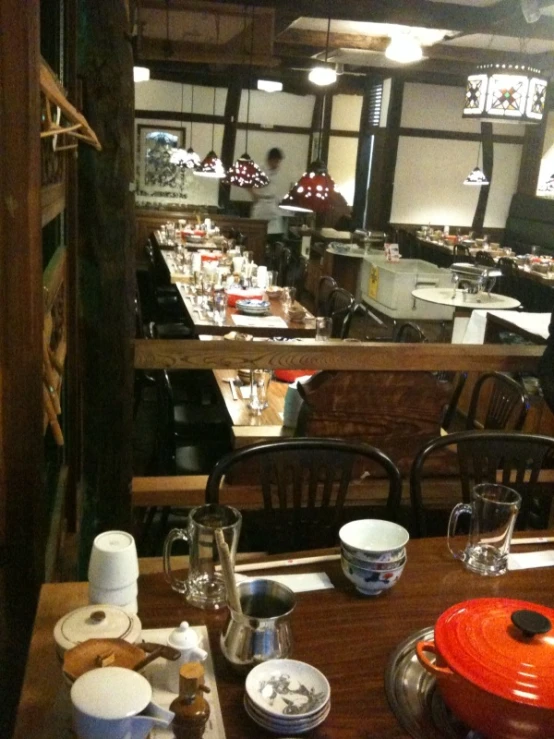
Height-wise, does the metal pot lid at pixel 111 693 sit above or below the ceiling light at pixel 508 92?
below

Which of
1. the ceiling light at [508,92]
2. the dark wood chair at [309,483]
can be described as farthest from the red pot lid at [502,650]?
the ceiling light at [508,92]

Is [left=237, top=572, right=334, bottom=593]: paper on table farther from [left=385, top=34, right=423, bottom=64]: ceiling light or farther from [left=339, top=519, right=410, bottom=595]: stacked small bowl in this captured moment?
[left=385, top=34, right=423, bottom=64]: ceiling light

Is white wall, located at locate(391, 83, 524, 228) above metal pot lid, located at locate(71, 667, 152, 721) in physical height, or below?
above

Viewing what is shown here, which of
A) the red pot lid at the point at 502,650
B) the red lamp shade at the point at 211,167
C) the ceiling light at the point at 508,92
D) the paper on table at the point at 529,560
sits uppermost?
the ceiling light at the point at 508,92

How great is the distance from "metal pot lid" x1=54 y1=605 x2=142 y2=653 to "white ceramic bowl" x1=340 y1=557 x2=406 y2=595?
1.57ft

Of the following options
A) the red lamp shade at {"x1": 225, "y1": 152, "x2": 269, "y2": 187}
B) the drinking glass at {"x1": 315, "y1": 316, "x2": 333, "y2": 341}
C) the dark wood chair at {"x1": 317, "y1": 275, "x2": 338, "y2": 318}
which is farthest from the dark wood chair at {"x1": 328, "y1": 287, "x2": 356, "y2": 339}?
the red lamp shade at {"x1": 225, "y1": 152, "x2": 269, "y2": 187}

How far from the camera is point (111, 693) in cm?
90

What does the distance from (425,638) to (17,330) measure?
3.24 ft

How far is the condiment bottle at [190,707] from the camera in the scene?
3.25 ft

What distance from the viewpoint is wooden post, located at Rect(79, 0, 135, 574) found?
234 centimetres

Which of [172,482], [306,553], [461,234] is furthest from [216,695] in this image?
[461,234]

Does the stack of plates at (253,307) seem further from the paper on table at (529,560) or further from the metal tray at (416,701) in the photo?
the metal tray at (416,701)

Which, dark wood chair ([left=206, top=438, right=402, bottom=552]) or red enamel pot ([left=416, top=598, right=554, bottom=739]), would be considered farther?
dark wood chair ([left=206, top=438, right=402, bottom=552])

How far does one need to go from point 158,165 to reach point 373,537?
12.6m
